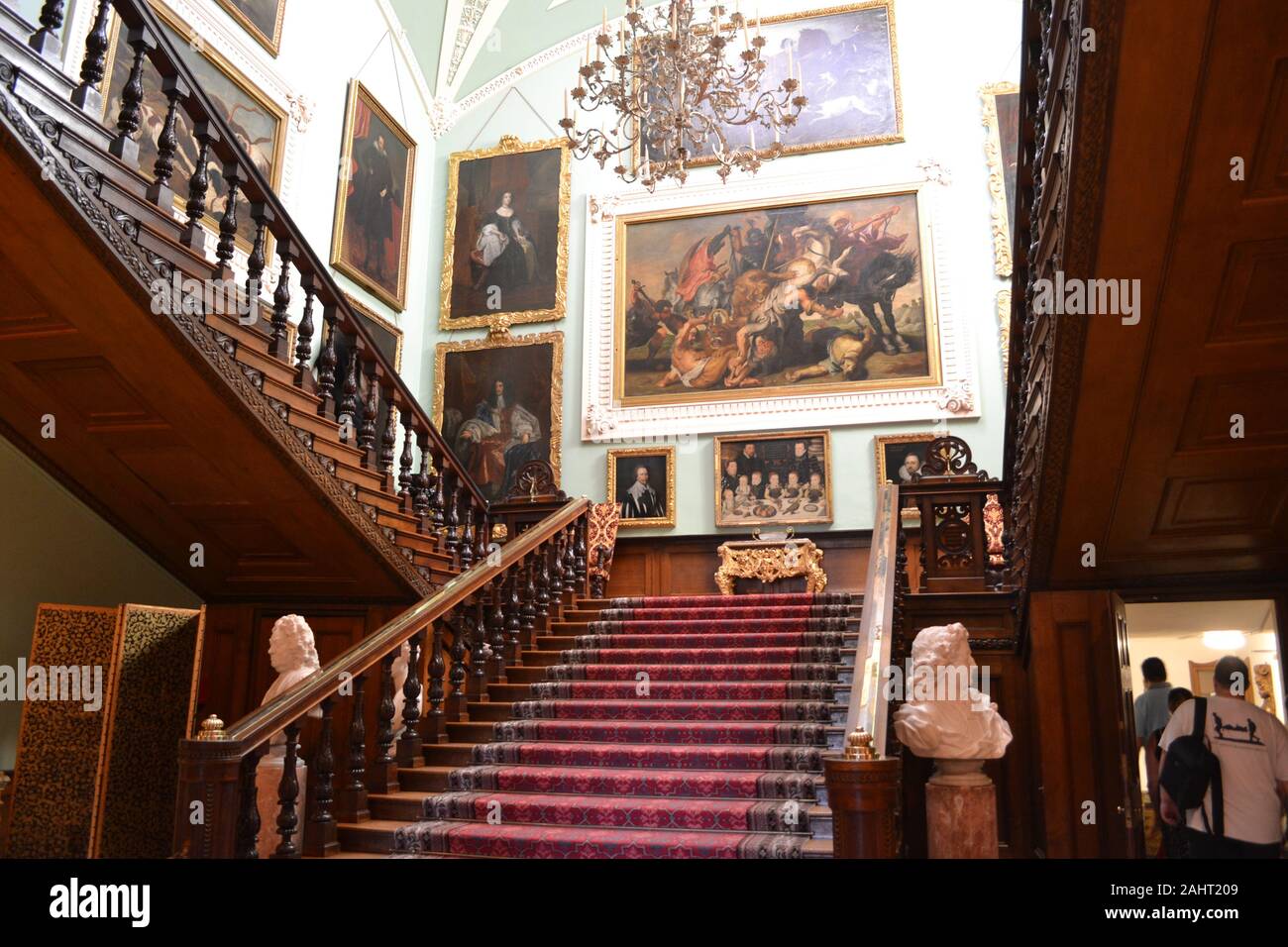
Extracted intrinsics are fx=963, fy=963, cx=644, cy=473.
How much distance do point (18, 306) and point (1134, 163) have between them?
504cm

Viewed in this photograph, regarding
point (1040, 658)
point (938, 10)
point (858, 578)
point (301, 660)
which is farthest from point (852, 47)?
point (301, 660)

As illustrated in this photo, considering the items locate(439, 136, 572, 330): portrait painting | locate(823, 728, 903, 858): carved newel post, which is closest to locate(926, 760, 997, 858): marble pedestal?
locate(823, 728, 903, 858): carved newel post

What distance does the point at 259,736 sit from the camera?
162 inches

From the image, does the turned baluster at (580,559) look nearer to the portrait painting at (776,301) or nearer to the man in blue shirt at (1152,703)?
the portrait painting at (776,301)

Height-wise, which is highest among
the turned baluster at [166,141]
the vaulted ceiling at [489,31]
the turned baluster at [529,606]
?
the vaulted ceiling at [489,31]

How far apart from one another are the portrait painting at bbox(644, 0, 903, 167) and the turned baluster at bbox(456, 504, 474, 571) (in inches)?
201

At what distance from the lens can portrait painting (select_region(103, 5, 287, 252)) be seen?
7.50 metres

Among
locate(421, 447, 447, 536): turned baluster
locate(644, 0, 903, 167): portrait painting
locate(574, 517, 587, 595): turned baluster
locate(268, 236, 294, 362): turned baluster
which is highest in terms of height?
locate(644, 0, 903, 167): portrait painting

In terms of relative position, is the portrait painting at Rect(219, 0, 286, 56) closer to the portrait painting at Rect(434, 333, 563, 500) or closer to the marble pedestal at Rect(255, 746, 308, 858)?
the portrait painting at Rect(434, 333, 563, 500)

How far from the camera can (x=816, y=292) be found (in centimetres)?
1063

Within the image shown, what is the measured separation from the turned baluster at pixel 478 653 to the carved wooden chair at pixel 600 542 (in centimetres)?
212

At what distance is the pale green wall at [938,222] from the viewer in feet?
33.0

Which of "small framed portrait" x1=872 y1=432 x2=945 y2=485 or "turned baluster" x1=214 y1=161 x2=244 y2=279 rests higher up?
"turned baluster" x1=214 y1=161 x2=244 y2=279

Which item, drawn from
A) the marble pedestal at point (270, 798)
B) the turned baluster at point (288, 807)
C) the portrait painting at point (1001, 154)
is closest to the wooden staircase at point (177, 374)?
the marble pedestal at point (270, 798)
